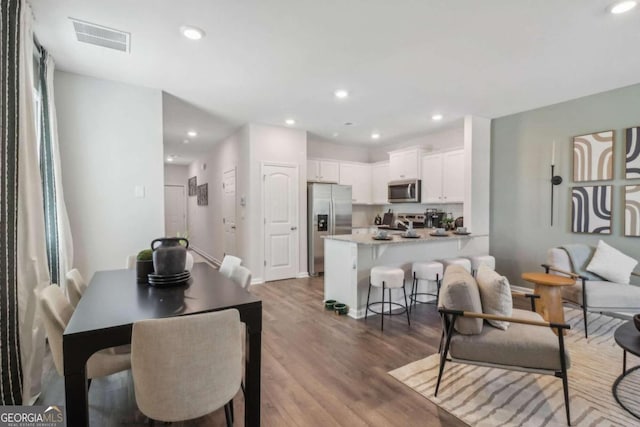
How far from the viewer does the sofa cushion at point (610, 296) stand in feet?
9.59

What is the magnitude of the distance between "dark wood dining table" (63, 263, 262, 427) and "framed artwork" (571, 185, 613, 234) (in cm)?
437

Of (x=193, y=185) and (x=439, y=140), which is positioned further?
(x=193, y=185)

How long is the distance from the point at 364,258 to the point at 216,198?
4959 mm

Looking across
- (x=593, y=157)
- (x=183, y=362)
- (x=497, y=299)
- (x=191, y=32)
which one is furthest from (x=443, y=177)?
(x=183, y=362)

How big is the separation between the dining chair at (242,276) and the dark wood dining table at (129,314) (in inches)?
4.9

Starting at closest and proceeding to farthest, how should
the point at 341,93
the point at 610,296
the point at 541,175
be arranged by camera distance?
the point at 610,296
the point at 341,93
the point at 541,175

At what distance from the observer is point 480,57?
2828 millimetres

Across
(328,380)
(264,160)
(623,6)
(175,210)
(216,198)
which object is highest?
(623,6)

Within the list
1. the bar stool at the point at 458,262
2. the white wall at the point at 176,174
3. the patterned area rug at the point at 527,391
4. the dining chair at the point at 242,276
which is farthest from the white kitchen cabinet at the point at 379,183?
the white wall at the point at 176,174

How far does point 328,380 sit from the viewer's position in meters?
2.25

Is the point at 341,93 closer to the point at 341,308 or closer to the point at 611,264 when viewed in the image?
the point at 341,308

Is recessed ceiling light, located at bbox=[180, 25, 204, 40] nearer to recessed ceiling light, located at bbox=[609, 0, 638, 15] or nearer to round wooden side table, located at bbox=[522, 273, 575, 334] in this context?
recessed ceiling light, located at bbox=[609, 0, 638, 15]

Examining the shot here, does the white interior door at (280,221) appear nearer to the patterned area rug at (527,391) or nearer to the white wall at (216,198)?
the white wall at (216,198)

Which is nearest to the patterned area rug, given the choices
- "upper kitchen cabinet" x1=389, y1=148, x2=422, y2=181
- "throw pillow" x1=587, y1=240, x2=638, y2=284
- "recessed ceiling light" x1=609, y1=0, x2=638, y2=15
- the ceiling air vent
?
"throw pillow" x1=587, y1=240, x2=638, y2=284
